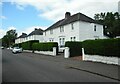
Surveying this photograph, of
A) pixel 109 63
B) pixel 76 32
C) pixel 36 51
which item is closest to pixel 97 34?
pixel 76 32

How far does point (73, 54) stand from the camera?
29656 mm

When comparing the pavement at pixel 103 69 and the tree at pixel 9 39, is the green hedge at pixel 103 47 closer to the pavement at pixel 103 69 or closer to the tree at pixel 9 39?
the pavement at pixel 103 69

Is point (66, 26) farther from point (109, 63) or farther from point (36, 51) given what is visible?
point (109, 63)

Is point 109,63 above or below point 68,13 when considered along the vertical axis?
below

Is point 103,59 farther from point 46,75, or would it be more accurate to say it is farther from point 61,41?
point 61,41

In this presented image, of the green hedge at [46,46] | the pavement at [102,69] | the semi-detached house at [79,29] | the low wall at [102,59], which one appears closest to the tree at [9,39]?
the semi-detached house at [79,29]

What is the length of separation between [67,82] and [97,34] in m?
35.8

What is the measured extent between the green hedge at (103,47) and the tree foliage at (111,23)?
4227cm

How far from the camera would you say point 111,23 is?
7362 cm

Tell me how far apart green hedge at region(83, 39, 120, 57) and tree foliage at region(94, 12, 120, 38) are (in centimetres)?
4227

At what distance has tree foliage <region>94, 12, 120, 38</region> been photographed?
6512 cm

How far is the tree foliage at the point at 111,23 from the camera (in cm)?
6512

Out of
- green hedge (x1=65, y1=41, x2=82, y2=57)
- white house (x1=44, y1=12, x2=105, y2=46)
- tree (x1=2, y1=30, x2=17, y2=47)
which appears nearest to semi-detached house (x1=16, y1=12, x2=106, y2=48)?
white house (x1=44, y1=12, x2=105, y2=46)

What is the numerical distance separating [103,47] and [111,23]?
5571 cm
